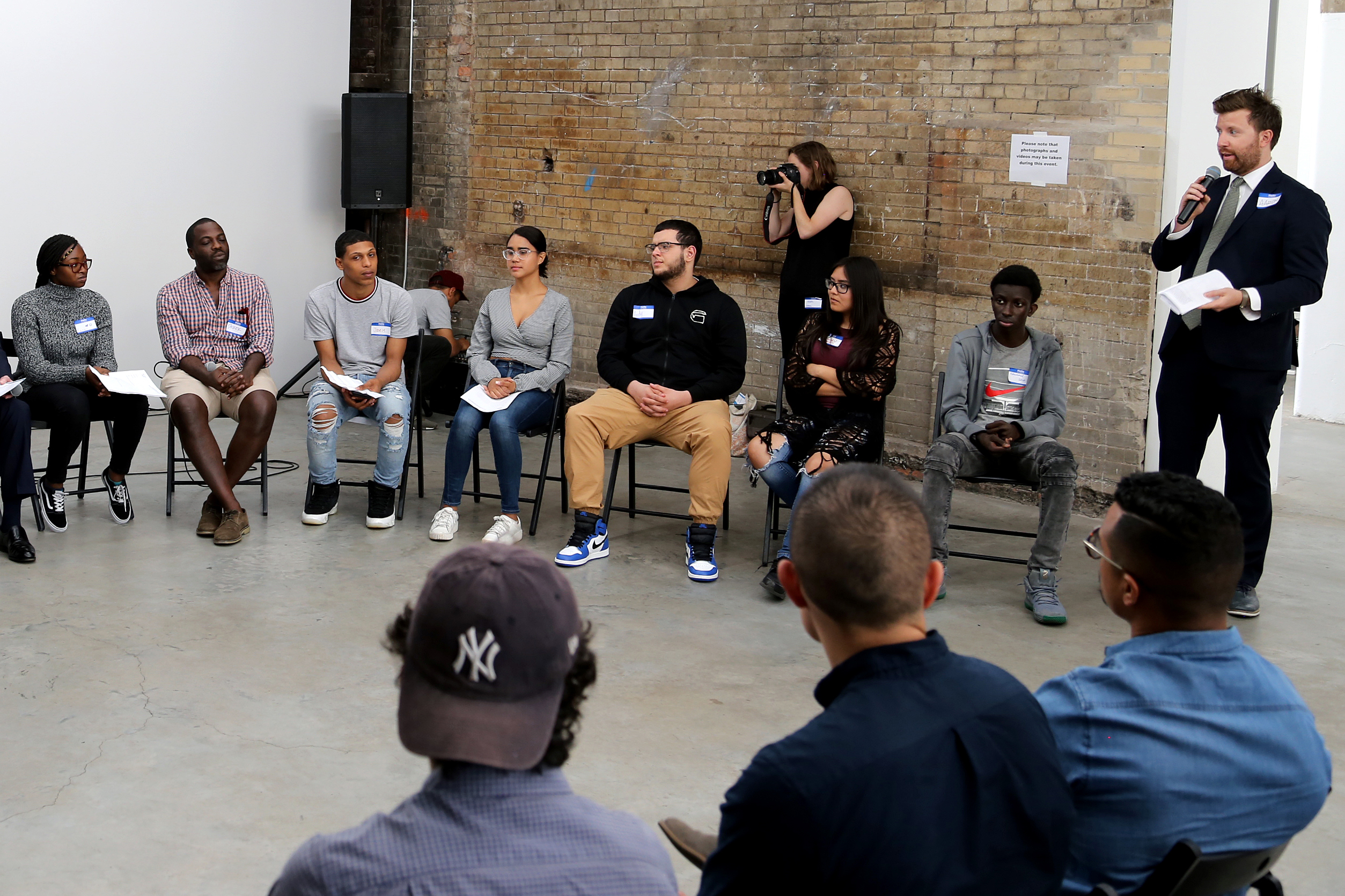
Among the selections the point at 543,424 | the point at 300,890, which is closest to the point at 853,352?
the point at 543,424

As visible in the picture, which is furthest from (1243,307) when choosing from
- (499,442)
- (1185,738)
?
(1185,738)

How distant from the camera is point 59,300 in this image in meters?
5.09

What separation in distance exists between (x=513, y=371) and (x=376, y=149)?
10.7 feet

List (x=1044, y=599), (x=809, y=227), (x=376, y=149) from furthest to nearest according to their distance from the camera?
(x=376, y=149), (x=809, y=227), (x=1044, y=599)

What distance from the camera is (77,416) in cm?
498

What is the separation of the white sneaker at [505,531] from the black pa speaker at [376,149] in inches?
144

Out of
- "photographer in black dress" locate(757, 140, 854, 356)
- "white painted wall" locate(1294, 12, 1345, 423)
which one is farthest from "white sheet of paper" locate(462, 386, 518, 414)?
"white painted wall" locate(1294, 12, 1345, 423)

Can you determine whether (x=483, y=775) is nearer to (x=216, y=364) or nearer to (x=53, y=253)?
(x=216, y=364)

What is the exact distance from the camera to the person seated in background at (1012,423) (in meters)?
4.41

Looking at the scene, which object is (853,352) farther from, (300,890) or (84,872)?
(300,890)

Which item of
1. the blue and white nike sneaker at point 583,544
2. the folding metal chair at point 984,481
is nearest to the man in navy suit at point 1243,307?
the folding metal chair at point 984,481

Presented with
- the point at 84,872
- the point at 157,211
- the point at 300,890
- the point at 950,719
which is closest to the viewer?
the point at 300,890

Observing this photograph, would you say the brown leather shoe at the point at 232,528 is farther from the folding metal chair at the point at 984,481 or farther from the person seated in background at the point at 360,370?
the folding metal chair at the point at 984,481

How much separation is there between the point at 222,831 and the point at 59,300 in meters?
3.17
